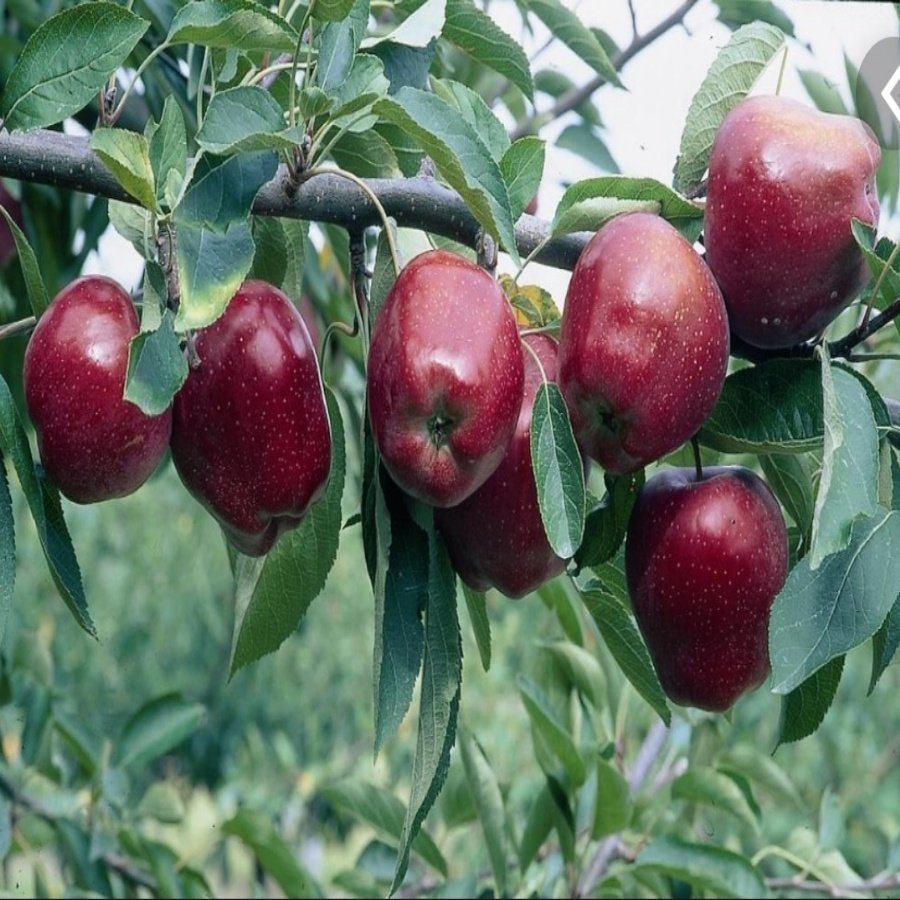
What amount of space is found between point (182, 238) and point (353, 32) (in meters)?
0.13

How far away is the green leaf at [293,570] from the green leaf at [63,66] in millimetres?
238

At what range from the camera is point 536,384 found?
29.8 inches

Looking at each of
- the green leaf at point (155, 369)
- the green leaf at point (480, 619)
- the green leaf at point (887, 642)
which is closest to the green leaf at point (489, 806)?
the green leaf at point (480, 619)

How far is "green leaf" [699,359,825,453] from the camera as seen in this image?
0.73 m

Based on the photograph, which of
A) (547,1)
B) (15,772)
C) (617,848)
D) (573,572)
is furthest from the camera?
(15,772)

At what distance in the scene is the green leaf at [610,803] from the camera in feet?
3.81

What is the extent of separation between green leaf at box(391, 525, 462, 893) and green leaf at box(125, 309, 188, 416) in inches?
7.2

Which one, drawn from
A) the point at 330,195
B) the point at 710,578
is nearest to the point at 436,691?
the point at 710,578

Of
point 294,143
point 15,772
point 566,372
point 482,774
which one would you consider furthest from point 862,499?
point 15,772

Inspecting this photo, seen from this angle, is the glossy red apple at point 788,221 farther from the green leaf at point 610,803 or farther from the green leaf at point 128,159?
the green leaf at point 610,803

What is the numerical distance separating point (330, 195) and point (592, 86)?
965 mm

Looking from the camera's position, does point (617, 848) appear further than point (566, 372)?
Yes

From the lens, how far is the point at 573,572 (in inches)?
31.4

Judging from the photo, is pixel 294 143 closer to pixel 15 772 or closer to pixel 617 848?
pixel 617 848
